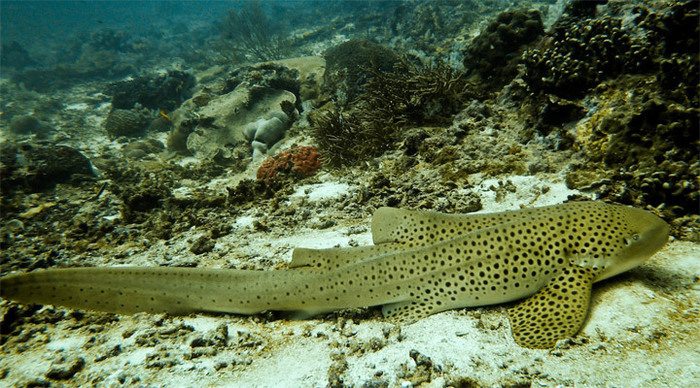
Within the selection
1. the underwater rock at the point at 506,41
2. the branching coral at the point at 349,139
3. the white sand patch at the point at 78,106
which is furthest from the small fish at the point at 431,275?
the white sand patch at the point at 78,106

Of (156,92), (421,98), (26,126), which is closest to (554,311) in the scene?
(421,98)

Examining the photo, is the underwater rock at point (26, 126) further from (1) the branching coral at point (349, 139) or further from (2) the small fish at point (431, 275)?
(2) the small fish at point (431, 275)

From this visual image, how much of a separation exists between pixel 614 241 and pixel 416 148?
13.0 feet

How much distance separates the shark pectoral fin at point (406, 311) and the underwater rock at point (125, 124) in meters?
16.1

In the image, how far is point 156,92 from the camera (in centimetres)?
1927

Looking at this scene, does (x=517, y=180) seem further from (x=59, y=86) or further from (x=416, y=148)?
(x=59, y=86)

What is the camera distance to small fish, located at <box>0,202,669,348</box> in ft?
9.80

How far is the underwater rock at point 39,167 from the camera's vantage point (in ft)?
29.8

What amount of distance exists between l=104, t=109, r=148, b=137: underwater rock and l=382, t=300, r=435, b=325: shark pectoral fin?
16.1 m

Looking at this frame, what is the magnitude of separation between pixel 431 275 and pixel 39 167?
11.0 meters

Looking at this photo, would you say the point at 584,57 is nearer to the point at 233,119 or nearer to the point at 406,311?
the point at 406,311

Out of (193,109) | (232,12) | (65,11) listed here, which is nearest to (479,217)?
(193,109)

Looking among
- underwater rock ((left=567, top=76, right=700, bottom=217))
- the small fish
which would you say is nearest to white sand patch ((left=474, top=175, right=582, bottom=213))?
underwater rock ((left=567, top=76, right=700, bottom=217))

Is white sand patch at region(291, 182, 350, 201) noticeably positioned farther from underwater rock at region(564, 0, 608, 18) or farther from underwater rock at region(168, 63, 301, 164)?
underwater rock at region(564, 0, 608, 18)
